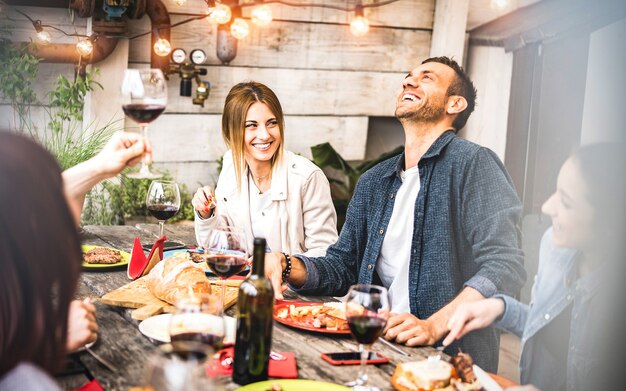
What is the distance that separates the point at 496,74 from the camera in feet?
15.2

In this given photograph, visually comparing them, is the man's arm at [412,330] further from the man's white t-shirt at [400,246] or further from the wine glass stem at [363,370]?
the man's white t-shirt at [400,246]

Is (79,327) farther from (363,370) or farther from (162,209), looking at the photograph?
(162,209)

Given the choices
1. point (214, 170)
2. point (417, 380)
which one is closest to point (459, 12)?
point (214, 170)

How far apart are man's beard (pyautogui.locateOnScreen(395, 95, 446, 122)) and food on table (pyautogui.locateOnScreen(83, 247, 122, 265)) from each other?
3.73ft

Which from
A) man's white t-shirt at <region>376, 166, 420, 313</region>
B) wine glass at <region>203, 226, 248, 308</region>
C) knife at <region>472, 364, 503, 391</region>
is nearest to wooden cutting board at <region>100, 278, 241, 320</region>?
wine glass at <region>203, 226, 248, 308</region>

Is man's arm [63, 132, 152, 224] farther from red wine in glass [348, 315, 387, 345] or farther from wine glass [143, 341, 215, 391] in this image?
wine glass [143, 341, 215, 391]

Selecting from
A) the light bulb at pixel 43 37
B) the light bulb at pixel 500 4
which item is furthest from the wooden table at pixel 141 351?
the light bulb at pixel 500 4

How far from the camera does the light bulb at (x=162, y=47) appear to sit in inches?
171

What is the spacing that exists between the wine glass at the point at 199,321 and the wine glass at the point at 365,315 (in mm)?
281

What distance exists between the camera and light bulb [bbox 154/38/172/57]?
4355 millimetres

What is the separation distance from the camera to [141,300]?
81.6 inches

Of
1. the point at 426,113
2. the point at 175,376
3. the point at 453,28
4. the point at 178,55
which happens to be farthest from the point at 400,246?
the point at 453,28

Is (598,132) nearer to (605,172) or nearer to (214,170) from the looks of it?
(605,172)

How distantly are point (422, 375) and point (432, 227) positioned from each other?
3.26 feet
